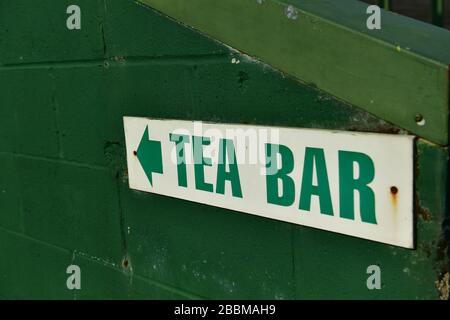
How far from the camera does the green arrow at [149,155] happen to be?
2.15 m

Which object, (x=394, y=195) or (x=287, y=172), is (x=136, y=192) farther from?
(x=394, y=195)

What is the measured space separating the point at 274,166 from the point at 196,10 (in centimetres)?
63

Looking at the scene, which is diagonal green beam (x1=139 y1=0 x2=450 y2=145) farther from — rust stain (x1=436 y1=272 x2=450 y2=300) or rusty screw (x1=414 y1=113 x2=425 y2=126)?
rust stain (x1=436 y1=272 x2=450 y2=300)

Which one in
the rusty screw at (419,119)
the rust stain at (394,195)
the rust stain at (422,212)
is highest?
the rusty screw at (419,119)

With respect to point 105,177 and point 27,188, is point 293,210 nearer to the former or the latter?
point 105,177

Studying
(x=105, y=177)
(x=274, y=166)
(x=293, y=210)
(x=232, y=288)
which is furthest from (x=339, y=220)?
(x=105, y=177)

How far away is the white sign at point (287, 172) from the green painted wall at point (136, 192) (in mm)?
48

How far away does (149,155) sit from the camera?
2189 mm

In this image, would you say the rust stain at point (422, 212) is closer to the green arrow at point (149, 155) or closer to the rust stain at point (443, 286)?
the rust stain at point (443, 286)

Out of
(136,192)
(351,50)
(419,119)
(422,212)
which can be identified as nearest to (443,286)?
(422,212)

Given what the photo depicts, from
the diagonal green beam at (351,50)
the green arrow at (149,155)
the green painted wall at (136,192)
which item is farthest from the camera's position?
the green arrow at (149,155)

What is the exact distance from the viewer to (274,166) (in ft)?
6.00

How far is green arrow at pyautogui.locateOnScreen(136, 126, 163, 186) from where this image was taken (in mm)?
2146

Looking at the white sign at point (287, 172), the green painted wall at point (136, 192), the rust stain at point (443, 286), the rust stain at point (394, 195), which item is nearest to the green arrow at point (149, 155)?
the white sign at point (287, 172)
